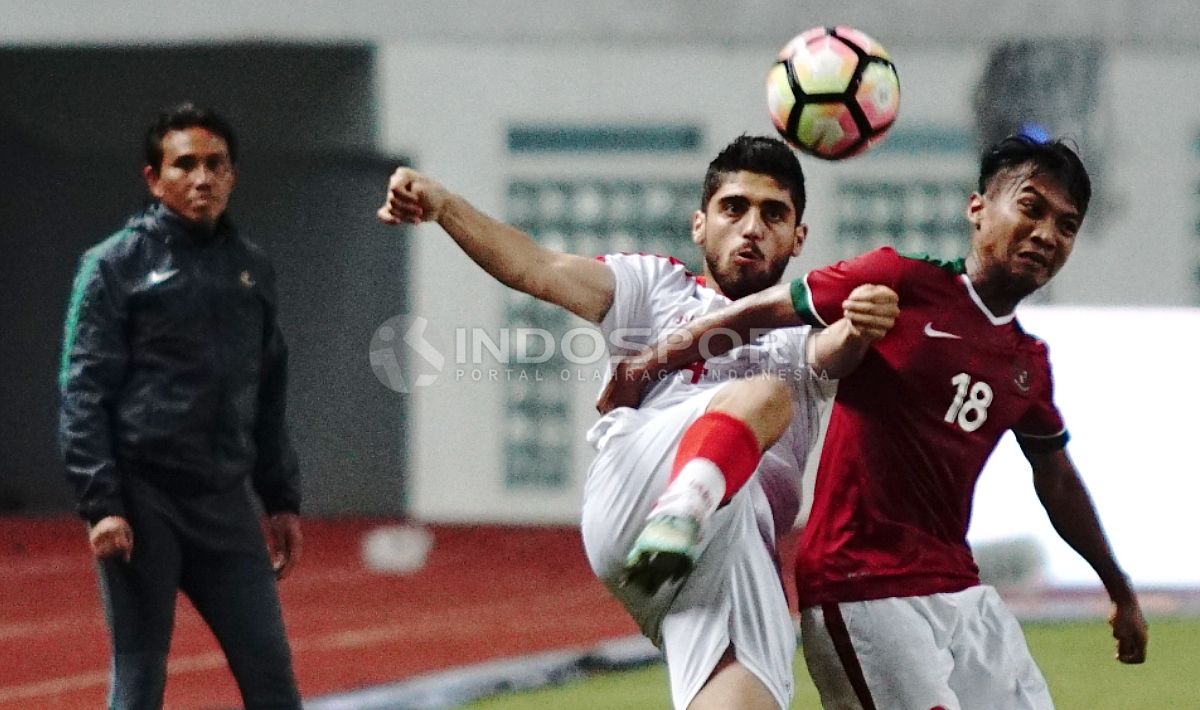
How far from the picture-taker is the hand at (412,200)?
11.4ft

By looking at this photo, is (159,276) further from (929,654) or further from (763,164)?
(929,654)

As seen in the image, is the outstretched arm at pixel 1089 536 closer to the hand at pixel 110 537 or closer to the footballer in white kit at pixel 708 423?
the footballer in white kit at pixel 708 423

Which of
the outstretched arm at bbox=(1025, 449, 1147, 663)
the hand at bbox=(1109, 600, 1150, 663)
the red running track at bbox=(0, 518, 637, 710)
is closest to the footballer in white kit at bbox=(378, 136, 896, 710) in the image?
the outstretched arm at bbox=(1025, 449, 1147, 663)

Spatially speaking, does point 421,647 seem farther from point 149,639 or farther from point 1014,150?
point 1014,150

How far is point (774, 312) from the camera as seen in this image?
3492 mm

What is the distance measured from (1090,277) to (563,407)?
471 centimetres

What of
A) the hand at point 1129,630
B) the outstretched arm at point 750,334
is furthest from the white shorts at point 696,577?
the hand at point 1129,630

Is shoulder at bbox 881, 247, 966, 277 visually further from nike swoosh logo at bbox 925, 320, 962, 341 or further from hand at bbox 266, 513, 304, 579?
hand at bbox 266, 513, 304, 579

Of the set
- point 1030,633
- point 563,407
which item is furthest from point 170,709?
point 563,407

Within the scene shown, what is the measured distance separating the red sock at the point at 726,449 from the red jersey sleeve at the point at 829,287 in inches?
13.7
